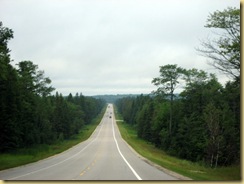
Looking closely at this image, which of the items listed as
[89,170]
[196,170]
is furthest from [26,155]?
[196,170]

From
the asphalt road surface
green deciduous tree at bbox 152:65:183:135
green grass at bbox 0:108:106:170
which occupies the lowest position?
green grass at bbox 0:108:106:170

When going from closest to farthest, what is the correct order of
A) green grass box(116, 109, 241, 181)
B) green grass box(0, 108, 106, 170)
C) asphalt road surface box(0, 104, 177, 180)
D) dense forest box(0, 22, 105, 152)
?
asphalt road surface box(0, 104, 177, 180), green grass box(116, 109, 241, 181), green grass box(0, 108, 106, 170), dense forest box(0, 22, 105, 152)

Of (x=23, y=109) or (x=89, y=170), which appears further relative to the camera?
(x=23, y=109)

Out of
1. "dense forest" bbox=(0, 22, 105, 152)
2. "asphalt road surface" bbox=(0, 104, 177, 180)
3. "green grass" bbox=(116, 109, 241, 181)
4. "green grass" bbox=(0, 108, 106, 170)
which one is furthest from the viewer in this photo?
"dense forest" bbox=(0, 22, 105, 152)

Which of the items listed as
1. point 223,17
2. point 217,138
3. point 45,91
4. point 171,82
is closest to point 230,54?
point 223,17

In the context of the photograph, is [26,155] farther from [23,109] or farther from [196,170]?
[196,170]

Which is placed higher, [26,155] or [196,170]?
[196,170]

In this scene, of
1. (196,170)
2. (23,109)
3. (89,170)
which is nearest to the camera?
(89,170)

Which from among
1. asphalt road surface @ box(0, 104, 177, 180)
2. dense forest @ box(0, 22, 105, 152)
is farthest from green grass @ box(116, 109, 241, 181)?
dense forest @ box(0, 22, 105, 152)

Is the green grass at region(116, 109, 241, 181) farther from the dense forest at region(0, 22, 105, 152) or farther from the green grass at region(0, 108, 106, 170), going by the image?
the dense forest at region(0, 22, 105, 152)

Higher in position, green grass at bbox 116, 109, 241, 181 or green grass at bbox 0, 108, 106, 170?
green grass at bbox 116, 109, 241, 181

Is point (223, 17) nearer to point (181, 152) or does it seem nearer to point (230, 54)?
point (230, 54)

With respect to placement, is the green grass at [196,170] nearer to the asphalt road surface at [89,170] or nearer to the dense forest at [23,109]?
the asphalt road surface at [89,170]

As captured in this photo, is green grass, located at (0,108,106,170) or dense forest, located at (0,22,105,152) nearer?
green grass, located at (0,108,106,170)
